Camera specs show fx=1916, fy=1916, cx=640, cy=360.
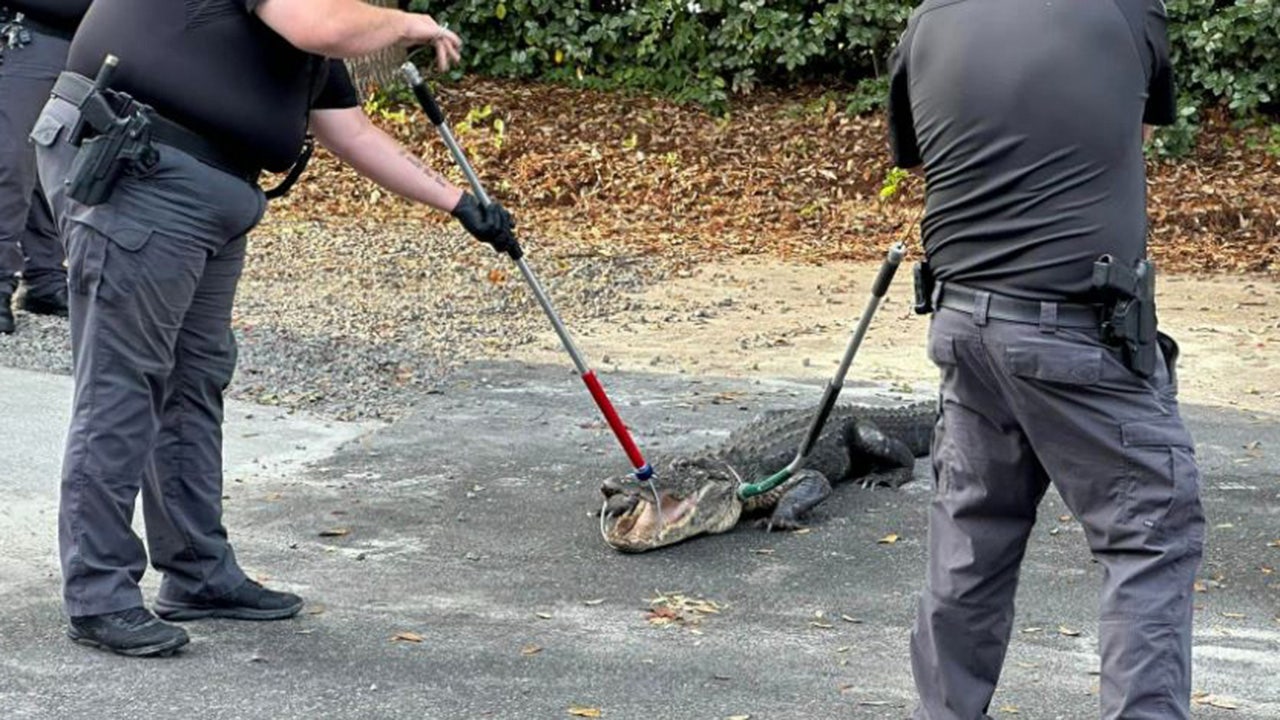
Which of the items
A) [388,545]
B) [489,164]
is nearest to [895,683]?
[388,545]

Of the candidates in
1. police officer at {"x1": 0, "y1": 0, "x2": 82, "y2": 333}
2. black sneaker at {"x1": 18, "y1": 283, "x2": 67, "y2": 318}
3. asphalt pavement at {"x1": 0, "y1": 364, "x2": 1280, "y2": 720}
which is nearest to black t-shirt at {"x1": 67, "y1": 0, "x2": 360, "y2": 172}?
asphalt pavement at {"x1": 0, "y1": 364, "x2": 1280, "y2": 720}

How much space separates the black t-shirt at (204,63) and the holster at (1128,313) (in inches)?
87.4

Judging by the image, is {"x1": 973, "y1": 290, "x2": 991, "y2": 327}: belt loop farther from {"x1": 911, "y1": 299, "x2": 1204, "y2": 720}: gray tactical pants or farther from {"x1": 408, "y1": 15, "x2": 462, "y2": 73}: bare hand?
{"x1": 408, "y1": 15, "x2": 462, "y2": 73}: bare hand

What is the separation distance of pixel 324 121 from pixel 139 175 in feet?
2.30

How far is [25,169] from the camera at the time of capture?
8531mm

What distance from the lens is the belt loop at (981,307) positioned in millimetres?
4199

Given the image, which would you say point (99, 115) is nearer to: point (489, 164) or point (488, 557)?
point (488, 557)

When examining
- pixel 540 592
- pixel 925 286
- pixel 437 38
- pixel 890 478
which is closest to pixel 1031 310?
pixel 925 286

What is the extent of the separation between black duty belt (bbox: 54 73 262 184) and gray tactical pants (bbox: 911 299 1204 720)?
6.46 ft

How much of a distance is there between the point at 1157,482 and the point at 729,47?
11042 millimetres

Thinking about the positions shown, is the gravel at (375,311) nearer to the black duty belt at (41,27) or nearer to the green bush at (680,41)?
the black duty belt at (41,27)

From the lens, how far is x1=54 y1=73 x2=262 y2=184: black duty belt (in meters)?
5.01

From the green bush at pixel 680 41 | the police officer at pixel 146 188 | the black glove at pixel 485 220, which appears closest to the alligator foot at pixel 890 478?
the black glove at pixel 485 220

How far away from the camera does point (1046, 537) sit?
6.34 meters
